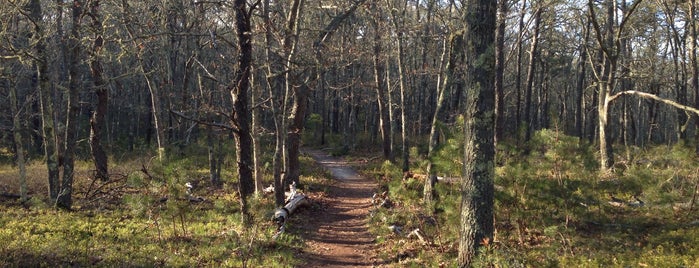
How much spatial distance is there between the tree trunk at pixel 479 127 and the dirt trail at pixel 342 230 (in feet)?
8.45

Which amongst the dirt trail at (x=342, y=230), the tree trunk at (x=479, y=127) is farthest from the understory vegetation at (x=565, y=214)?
the tree trunk at (x=479, y=127)

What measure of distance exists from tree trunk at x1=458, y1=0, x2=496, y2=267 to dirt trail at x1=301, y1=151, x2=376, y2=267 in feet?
8.45

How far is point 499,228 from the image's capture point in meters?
8.83

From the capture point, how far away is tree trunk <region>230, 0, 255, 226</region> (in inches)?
372

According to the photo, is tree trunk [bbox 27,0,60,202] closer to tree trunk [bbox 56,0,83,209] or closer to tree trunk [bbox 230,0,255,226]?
tree trunk [bbox 56,0,83,209]

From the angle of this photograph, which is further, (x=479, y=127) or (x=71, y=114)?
(x=71, y=114)

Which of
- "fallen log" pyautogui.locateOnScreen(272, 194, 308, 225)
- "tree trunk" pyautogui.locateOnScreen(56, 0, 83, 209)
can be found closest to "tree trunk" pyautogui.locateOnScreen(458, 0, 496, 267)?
"fallen log" pyautogui.locateOnScreen(272, 194, 308, 225)

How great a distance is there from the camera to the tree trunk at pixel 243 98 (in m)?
9.46

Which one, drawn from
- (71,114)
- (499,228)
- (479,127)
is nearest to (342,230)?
(499,228)

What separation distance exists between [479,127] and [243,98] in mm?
5479

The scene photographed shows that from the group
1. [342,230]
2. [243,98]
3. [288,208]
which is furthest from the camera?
[288,208]

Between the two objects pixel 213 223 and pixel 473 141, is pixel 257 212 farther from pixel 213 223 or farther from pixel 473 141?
pixel 473 141

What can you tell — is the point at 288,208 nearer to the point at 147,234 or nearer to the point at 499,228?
the point at 147,234

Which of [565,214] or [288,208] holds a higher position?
[565,214]
